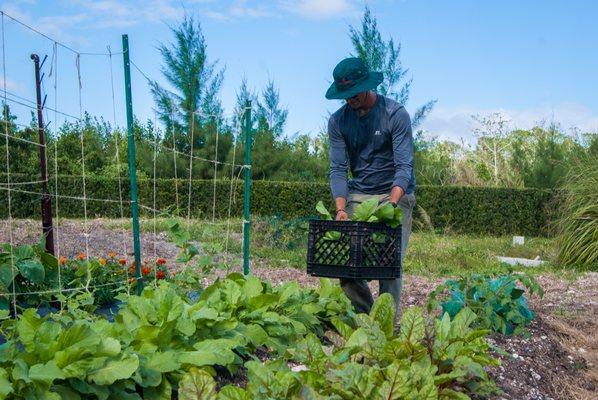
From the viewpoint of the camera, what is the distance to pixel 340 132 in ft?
14.5

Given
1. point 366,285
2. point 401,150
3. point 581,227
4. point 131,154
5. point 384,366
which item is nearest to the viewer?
point 384,366

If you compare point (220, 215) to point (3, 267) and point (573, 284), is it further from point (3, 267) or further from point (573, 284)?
point (3, 267)

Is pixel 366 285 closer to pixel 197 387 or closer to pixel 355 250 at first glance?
pixel 355 250

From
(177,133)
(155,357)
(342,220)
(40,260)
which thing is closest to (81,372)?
(155,357)

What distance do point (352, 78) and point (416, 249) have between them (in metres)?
7.06

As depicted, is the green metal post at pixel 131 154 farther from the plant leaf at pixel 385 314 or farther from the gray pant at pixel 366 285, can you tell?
the plant leaf at pixel 385 314

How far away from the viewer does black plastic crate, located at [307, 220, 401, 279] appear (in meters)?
3.77

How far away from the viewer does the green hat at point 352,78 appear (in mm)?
4062

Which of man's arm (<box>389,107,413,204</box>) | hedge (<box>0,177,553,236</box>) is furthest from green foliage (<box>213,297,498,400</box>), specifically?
hedge (<box>0,177,553,236</box>)

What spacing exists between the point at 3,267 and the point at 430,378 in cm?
275

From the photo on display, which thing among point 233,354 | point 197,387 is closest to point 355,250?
point 233,354

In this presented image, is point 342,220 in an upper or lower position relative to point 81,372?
upper

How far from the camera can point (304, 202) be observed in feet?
48.9

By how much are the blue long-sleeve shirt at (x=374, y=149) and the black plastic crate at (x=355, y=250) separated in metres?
0.42
